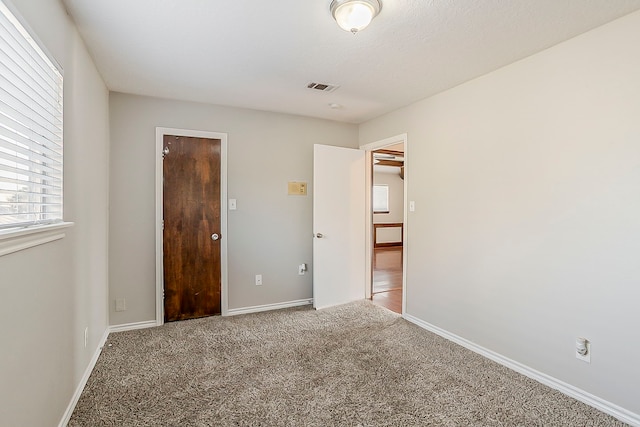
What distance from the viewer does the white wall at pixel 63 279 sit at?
50.3 inches

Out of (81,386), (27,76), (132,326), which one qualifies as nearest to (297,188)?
(132,326)

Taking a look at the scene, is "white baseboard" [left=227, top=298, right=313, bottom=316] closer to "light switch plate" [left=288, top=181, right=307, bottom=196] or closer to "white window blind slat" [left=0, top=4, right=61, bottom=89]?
"light switch plate" [left=288, top=181, right=307, bottom=196]

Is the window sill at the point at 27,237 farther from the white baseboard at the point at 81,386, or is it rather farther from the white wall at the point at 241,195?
the white wall at the point at 241,195

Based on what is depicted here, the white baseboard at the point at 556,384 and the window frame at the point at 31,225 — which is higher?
the window frame at the point at 31,225

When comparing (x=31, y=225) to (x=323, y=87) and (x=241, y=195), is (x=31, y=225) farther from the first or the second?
(x=323, y=87)

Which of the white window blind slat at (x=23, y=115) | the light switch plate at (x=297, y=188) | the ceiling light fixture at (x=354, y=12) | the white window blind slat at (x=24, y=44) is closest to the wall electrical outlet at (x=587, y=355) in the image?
the ceiling light fixture at (x=354, y=12)

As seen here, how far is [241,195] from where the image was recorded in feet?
12.2

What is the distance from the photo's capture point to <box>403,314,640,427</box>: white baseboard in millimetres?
1903

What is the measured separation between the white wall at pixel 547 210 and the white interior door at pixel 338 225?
1.12 meters

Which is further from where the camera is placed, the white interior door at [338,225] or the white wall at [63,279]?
the white interior door at [338,225]

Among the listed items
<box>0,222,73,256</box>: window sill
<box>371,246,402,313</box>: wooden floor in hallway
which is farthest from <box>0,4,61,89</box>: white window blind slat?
<box>371,246,402,313</box>: wooden floor in hallway

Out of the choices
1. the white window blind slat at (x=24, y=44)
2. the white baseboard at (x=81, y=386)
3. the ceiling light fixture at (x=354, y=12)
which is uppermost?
the ceiling light fixture at (x=354, y=12)

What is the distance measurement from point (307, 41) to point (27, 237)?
1.89 m

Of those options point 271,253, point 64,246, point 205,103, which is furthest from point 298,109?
point 64,246
